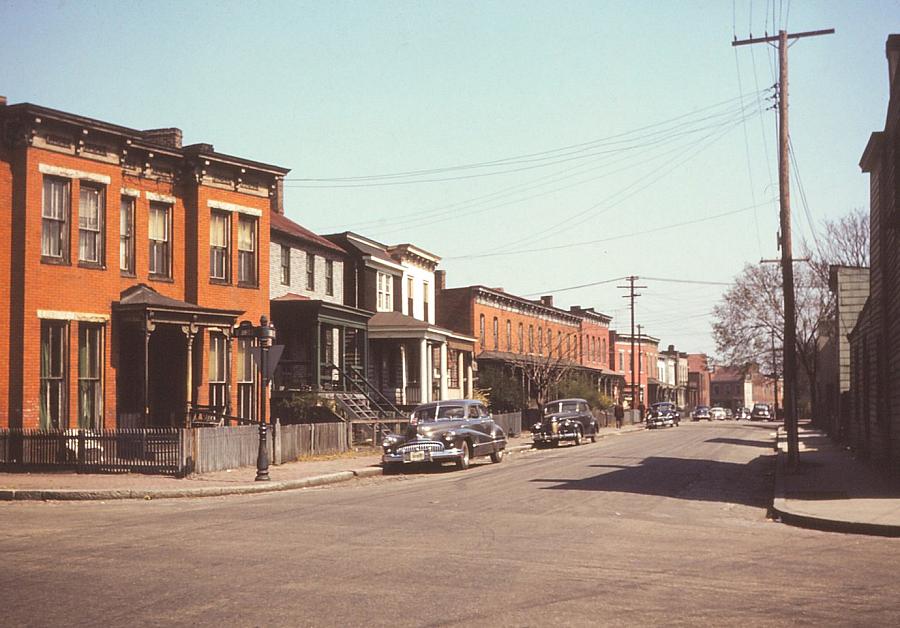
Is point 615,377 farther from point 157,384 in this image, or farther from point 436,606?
point 436,606

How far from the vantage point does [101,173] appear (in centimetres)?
2686

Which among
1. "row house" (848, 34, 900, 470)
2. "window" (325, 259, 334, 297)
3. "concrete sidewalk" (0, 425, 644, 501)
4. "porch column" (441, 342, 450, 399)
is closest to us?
"concrete sidewalk" (0, 425, 644, 501)

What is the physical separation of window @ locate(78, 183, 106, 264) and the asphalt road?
10.5m

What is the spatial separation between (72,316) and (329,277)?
16.2 metres

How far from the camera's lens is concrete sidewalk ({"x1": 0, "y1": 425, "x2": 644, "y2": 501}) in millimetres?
18703

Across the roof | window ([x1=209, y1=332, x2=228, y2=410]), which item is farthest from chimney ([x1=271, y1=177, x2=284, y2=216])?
window ([x1=209, y1=332, x2=228, y2=410])

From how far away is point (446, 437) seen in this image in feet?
82.3

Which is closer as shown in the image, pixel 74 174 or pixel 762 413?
pixel 74 174

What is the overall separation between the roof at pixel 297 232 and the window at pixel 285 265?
0.59 metres

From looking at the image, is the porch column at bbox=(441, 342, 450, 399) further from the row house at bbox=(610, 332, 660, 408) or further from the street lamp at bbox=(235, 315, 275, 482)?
the row house at bbox=(610, 332, 660, 408)

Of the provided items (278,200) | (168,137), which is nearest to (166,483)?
(168,137)

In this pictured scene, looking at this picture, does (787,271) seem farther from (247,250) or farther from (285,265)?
(285,265)

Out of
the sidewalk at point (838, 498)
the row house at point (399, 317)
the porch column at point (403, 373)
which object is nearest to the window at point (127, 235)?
the row house at point (399, 317)

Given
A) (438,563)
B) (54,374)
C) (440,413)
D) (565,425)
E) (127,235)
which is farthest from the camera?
(565,425)
